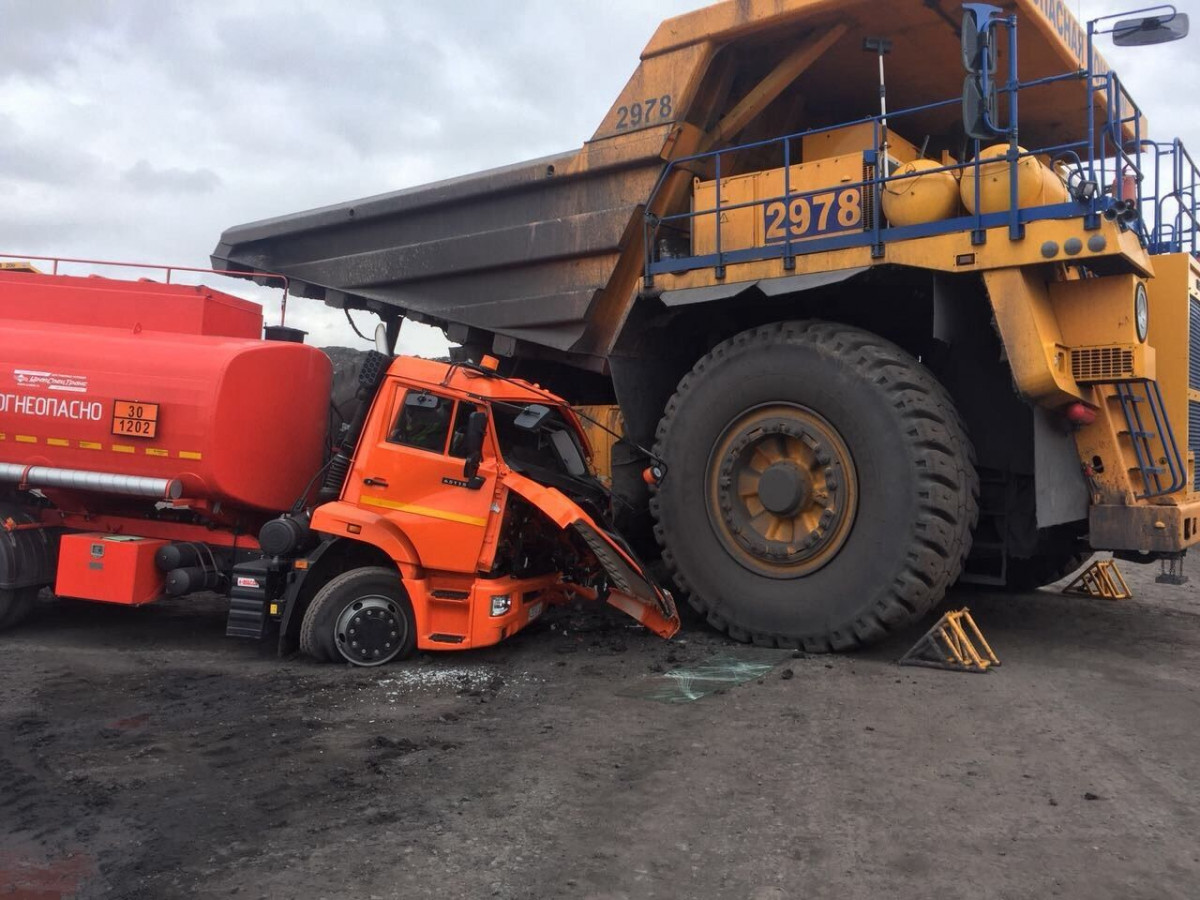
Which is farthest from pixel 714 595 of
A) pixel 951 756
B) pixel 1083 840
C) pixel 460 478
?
pixel 1083 840

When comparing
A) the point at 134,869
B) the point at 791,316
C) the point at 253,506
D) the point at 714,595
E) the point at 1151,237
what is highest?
the point at 1151,237

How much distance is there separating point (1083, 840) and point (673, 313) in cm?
468

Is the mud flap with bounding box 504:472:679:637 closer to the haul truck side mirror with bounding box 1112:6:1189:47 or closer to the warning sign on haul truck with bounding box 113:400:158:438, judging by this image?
the warning sign on haul truck with bounding box 113:400:158:438

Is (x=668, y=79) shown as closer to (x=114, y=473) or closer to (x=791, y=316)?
(x=791, y=316)

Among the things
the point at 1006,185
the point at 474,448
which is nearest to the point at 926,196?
the point at 1006,185

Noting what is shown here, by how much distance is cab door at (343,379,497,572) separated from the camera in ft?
19.1

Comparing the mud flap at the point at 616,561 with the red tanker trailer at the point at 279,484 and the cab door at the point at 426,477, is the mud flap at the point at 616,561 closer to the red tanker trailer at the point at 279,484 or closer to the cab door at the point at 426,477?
the red tanker trailer at the point at 279,484

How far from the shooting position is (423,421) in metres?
6.09

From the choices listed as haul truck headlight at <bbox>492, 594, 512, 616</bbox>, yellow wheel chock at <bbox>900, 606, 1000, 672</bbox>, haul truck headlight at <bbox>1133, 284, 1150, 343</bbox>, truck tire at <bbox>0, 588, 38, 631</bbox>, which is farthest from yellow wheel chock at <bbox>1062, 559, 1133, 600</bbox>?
truck tire at <bbox>0, 588, 38, 631</bbox>

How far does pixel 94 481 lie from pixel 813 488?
5299 mm

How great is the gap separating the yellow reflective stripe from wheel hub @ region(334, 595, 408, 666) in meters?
0.66

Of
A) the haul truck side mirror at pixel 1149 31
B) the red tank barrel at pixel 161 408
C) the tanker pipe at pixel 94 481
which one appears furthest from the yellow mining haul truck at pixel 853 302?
the tanker pipe at pixel 94 481

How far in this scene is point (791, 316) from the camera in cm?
680

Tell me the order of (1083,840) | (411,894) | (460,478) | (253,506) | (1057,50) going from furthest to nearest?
(253,506), (1057,50), (460,478), (1083,840), (411,894)
